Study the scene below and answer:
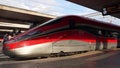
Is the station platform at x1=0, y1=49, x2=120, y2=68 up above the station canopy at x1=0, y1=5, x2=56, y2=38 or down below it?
below

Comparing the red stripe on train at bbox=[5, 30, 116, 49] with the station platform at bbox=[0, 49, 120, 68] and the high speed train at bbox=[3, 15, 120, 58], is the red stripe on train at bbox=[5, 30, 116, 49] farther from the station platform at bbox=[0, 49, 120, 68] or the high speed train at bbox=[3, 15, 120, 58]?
the station platform at bbox=[0, 49, 120, 68]

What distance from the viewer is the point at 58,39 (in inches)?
509

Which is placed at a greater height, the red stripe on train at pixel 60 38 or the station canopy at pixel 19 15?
the station canopy at pixel 19 15

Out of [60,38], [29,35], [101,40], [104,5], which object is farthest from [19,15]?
[29,35]

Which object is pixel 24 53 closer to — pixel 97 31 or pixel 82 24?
pixel 82 24

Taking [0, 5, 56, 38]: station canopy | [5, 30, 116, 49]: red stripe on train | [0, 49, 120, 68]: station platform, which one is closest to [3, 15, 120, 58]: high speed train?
[5, 30, 116, 49]: red stripe on train

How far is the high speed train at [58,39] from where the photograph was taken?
11703mm

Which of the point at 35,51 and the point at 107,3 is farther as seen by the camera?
the point at 107,3

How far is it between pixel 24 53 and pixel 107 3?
1328cm

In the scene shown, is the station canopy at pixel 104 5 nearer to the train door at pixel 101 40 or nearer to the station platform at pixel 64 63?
the train door at pixel 101 40

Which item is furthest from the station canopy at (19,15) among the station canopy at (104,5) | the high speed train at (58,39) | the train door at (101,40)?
the high speed train at (58,39)

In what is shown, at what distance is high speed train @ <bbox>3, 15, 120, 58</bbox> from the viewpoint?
1170cm

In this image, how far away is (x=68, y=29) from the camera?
1355cm

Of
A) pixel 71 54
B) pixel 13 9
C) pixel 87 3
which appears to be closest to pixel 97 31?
pixel 71 54
